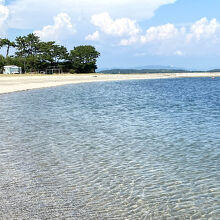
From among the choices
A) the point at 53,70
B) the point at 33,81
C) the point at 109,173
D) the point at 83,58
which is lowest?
the point at 109,173

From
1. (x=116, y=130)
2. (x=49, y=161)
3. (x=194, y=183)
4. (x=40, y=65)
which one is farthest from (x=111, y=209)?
(x=40, y=65)

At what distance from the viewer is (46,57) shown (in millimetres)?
105688

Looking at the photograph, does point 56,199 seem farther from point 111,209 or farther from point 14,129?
point 14,129

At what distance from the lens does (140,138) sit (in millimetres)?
14531

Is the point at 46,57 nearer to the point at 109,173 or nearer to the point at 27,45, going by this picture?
the point at 27,45

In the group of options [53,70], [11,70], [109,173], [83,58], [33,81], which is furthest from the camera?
[83,58]

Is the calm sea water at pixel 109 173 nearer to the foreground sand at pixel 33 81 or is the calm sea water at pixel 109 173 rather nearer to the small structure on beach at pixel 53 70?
the foreground sand at pixel 33 81

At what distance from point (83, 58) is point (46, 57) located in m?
15.0

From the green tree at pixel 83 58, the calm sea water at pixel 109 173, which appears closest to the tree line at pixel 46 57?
the green tree at pixel 83 58

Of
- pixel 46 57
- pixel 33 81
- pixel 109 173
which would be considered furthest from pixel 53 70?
pixel 109 173

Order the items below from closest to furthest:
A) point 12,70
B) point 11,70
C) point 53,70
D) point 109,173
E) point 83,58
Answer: point 109,173, point 11,70, point 12,70, point 53,70, point 83,58

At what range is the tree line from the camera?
105750 mm

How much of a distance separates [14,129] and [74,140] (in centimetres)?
427

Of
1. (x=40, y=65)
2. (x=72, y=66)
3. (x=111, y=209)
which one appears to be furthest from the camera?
(x=72, y=66)
